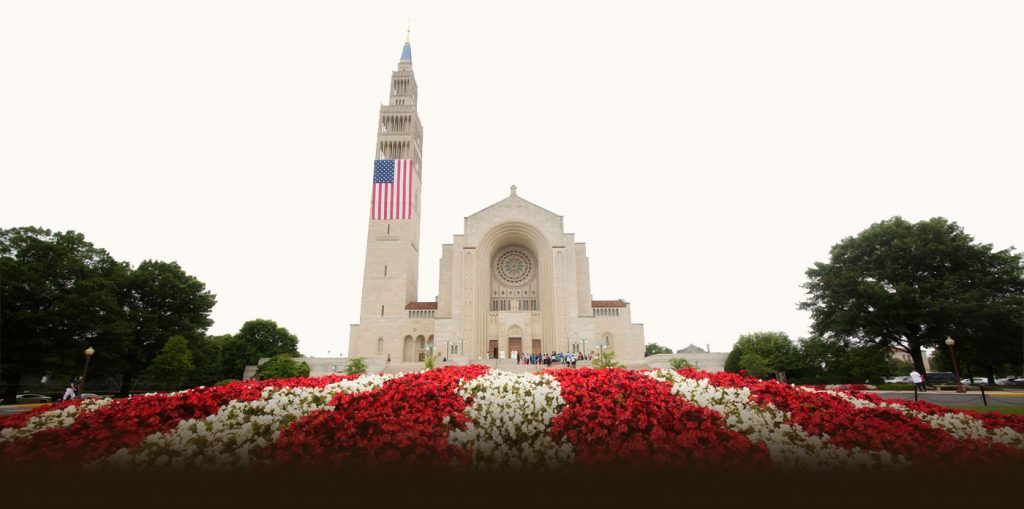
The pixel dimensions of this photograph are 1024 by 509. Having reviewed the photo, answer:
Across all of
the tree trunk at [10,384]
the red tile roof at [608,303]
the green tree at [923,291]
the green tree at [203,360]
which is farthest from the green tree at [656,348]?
the tree trunk at [10,384]

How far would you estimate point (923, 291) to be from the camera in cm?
2547

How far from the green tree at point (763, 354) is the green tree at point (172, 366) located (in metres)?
36.6

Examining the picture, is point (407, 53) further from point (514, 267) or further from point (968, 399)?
point (968, 399)

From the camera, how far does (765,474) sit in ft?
13.5

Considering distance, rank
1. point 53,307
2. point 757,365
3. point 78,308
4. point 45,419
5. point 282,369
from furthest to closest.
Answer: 1. point 282,369
2. point 757,365
3. point 78,308
4. point 53,307
5. point 45,419

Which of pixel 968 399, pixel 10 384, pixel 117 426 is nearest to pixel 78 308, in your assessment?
pixel 10 384

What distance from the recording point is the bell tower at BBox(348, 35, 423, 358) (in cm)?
4091

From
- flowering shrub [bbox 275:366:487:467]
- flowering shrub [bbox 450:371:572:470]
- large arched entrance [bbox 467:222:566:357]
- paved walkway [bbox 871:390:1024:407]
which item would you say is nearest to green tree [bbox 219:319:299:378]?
large arched entrance [bbox 467:222:566:357]

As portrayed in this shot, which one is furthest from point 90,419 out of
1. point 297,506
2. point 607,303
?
point 607,303

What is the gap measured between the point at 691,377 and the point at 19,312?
105 ft

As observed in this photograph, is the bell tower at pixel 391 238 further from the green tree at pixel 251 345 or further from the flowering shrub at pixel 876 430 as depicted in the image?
the flowering shrub at pixel 876 430

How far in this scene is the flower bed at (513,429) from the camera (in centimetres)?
475

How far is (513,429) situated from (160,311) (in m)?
37.1

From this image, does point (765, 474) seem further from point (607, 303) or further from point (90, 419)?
point (607, 303)
